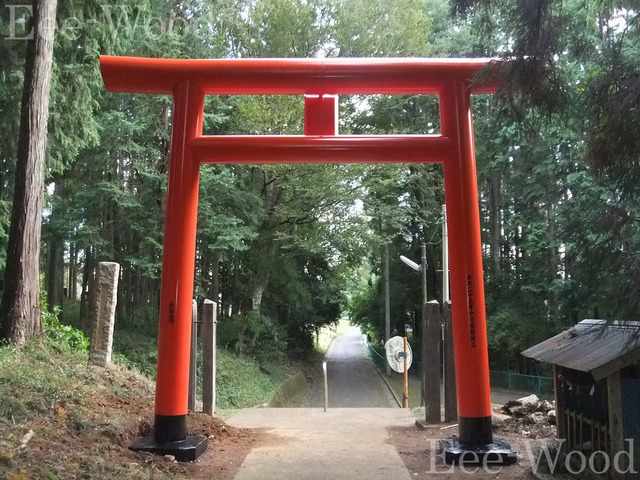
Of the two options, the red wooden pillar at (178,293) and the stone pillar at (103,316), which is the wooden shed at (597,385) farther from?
the stone pillar at (103,316)

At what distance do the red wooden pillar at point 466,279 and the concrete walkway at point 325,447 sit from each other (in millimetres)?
1070

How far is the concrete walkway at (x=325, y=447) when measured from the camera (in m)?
5.59

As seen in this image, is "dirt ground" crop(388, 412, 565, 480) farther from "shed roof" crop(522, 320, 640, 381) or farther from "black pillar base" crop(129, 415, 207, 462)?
"black pillar base" crop(129, 415, 207, 462)

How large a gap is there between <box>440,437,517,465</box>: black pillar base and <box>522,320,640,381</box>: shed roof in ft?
3.55

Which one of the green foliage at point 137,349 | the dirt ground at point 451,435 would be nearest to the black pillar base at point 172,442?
the dirt ground at point 451,435

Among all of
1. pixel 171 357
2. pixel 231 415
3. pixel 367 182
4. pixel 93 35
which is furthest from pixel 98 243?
pixel 171 357

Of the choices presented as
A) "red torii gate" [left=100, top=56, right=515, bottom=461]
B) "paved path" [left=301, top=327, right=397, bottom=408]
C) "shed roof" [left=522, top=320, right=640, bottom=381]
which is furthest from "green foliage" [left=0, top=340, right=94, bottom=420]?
"paved path" [left=301, top=327, right=397, bottom=408]

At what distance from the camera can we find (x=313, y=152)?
677 cm

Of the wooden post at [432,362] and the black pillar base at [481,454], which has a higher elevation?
the wooden post at [432,362]

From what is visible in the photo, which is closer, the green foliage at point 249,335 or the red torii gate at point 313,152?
the red torii gate at point 313,152

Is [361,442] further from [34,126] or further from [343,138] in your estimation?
[34,126]

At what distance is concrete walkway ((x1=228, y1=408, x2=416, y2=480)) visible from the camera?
559 cm

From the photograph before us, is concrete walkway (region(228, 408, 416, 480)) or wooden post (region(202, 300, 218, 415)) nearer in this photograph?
concrete walkway (region(228, 408, 416, 480))

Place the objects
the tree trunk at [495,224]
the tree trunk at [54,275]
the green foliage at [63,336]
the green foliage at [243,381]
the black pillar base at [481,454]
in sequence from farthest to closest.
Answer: the tree trunk at [495,224] < the tree trunk at [54,275] < the green foliage at [243,381] < the green foliage at [63,336] < the black pillar base at [481,454]
